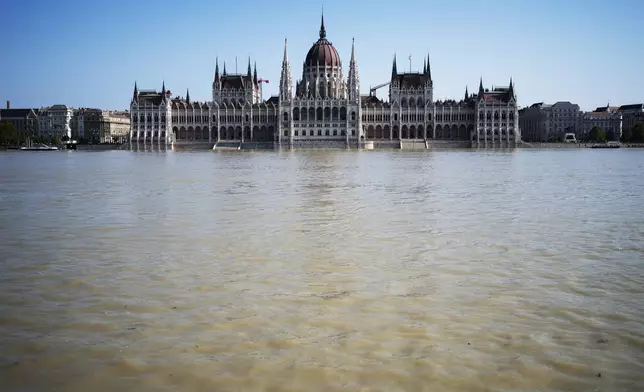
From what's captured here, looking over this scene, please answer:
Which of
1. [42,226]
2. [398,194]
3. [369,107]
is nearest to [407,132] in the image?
[369,107]

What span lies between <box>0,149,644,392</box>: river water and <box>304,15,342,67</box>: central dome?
4846 inches

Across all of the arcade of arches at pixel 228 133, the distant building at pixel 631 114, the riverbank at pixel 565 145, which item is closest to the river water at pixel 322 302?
the riverbank at pixel 565 145

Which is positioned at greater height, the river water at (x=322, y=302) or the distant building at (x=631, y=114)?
the distant building at (x=631, y=114)

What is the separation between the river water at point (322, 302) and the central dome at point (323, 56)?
12309cm

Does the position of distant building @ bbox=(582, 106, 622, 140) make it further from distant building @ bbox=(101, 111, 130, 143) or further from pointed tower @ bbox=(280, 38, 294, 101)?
distant building @ bbox=(101, 111, 130, 143)

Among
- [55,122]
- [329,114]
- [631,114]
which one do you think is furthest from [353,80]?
[55,122]

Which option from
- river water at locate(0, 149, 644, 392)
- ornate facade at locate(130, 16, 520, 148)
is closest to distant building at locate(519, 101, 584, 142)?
ornate facade at locate(130, 16, 520, 148)

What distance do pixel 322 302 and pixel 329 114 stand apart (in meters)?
124

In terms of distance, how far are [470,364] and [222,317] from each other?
2937 millimetres

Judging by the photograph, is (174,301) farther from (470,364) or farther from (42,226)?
(42,226)

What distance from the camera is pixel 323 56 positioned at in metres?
137

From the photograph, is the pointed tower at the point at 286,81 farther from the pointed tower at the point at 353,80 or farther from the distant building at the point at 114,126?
the distant building at the point at 114,126

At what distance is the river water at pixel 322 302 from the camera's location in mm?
5832

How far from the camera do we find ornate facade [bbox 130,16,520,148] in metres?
131
